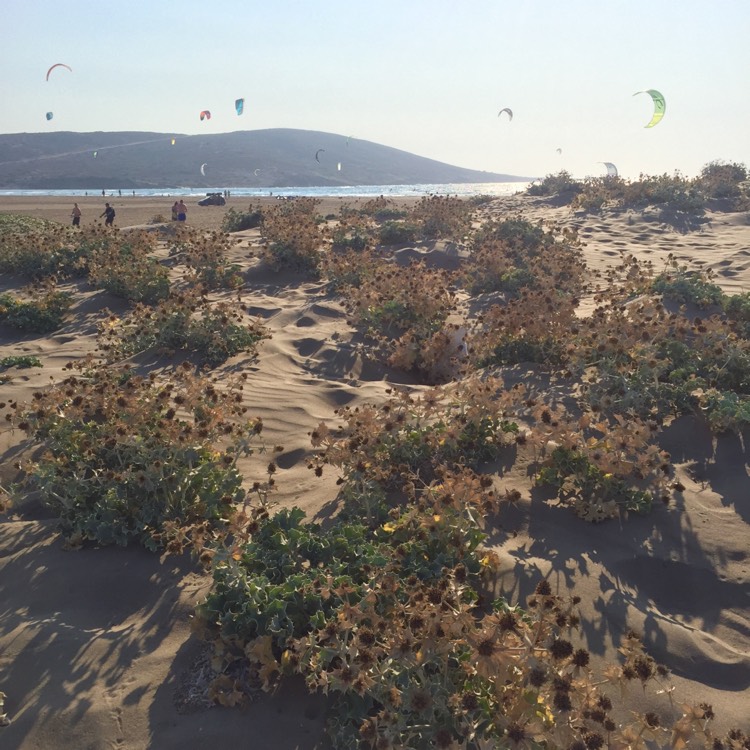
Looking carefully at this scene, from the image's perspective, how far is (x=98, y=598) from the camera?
10.8 ft

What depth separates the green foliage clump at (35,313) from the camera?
27.1 ft

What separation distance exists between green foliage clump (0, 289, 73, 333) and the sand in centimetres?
389

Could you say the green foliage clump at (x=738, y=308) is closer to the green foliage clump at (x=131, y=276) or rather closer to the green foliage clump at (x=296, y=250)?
the green foliage clump at (x=296, y=250)

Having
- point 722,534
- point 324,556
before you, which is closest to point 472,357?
point 722,534

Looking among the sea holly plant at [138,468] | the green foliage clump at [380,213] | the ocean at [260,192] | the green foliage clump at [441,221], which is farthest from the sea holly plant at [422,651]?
the ocean at [260,192]

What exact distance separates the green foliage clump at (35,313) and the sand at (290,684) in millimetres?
3893

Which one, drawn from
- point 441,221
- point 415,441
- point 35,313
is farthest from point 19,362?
point 441,221

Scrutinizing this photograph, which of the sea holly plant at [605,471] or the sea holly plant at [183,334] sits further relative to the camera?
the sea holly plant at [183,334]

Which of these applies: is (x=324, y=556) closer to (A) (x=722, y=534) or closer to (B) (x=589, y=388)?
(A) (x=722, y=534)

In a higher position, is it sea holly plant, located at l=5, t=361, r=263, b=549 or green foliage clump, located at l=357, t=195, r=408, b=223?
green foliage clump, located at l=357, t=195, r=408, b=223

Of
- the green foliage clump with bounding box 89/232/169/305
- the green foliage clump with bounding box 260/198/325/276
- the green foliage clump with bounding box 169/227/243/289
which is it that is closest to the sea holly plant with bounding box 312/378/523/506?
the green foliage clump with bounding box 89/232/169/305

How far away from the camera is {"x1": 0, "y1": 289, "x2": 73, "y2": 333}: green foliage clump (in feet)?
27.1

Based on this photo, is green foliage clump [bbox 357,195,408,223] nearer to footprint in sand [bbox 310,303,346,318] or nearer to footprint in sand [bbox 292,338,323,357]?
footprint in sand [bbox 310,303,346,318]

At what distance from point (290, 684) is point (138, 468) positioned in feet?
6.59
